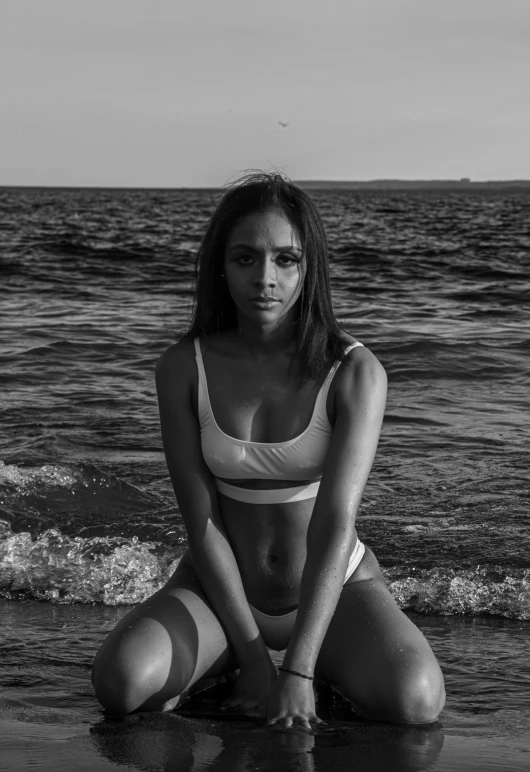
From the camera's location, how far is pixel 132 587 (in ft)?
16.4

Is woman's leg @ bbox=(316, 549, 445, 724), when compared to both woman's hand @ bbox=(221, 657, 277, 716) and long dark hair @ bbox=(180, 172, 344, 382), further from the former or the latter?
long dark hair @ bbox=(180, 172, 344, 382)

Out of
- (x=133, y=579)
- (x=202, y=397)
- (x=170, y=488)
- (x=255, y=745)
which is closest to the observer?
(x=255, y=745)

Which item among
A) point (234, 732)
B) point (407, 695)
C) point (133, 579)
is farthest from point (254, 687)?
point (133, 579)

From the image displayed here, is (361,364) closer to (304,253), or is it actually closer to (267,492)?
(304,253)

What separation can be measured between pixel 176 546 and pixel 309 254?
2515mm

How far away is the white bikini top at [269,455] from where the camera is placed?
11.3 feet

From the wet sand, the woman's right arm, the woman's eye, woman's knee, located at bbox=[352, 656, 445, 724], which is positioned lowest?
the wet sand

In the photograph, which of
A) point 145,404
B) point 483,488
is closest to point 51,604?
point 483,488

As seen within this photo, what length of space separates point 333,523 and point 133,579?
206 cm

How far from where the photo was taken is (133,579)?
5.11 m

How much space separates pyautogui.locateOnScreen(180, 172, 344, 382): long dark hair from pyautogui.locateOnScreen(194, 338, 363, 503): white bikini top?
0.09m

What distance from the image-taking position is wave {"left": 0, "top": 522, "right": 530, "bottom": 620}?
4746 millimetres

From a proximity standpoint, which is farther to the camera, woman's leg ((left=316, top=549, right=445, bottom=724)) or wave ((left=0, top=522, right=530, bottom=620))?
wave ((left=0, top=522, right=530, bottom=620))

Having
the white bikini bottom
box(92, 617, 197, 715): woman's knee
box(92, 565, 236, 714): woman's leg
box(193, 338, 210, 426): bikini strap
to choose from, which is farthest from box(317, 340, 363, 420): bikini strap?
box(92, 617, 197, 715): woman's knee
